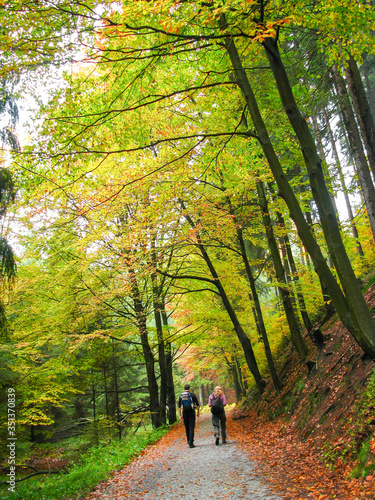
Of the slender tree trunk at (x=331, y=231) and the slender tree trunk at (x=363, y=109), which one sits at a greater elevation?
the slender tree trunk at (x=363, y=109)

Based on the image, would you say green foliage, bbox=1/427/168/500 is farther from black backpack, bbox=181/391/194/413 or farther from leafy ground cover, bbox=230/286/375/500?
leafy ground cover, bbox=230/286/375/500

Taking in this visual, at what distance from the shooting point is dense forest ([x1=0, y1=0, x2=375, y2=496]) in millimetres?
4844

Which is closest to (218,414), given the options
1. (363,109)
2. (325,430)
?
(325,430)

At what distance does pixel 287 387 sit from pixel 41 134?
8.75m

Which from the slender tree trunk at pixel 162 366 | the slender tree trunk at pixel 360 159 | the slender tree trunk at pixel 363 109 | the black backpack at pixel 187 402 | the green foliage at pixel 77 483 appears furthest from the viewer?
the slender tree trunk at pixel 162 366

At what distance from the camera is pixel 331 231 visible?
4.95 m

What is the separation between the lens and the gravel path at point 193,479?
4.43 m

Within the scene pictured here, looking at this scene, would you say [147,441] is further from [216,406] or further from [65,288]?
[65,288]

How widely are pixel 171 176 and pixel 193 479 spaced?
19.1ft

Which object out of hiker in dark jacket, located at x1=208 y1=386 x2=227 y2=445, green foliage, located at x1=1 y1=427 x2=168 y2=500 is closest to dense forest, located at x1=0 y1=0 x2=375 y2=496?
green foliage, located at x1=1 y1=427 x2=168 y2=500

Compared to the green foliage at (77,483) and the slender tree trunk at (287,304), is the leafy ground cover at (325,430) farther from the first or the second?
the green foliage at (77,483)

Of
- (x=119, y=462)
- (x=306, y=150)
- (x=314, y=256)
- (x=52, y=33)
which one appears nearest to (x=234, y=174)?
(x=306, y=150)

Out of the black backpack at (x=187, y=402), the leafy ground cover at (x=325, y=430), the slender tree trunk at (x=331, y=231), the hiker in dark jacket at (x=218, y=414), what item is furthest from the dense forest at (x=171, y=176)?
the black backpack at (x=187, y=402)

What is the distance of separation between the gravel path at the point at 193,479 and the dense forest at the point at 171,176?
2.51m
